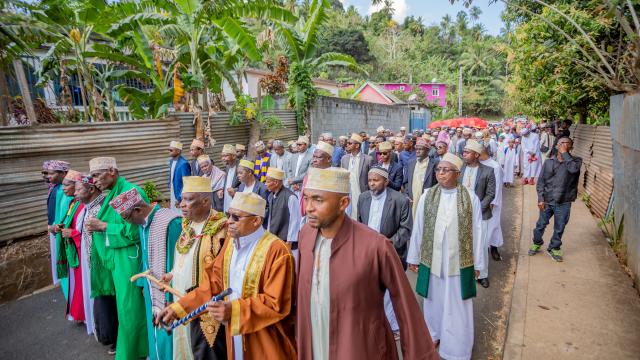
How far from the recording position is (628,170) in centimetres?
569

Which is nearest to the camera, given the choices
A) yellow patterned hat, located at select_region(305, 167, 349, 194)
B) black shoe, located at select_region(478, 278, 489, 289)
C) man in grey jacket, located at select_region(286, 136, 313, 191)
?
yellow patterned hat, located at select_region(305, 167, 349, 194)

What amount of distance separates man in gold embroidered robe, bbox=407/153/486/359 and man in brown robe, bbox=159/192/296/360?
1722mm

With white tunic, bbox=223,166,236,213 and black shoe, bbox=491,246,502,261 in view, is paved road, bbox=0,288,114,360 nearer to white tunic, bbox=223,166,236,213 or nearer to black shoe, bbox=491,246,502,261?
white tunic, bbox=223,166,236,213

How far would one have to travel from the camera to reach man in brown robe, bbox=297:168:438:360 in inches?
87.4

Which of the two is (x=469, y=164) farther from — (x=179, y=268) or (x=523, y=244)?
(x=179, y=268)

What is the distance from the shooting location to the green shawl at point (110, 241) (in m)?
3.53

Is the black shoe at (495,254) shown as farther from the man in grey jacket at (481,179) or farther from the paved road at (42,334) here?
the paved road at (42,334)

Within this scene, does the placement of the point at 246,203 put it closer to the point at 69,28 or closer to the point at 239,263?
the point at 239,263

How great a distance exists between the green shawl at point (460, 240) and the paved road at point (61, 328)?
0.85m

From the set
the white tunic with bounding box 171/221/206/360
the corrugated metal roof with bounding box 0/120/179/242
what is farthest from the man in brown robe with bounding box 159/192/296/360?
the corrugated metal roof with bounding box 0/120/179/242

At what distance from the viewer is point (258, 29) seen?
13031 mm

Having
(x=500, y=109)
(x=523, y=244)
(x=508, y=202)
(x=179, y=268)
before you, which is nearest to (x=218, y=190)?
(x=179, y=268)

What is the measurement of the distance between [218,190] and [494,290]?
4.94 m

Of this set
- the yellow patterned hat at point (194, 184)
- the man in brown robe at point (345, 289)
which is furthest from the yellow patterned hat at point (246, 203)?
the yellow patterned hat at point (194, 184)
